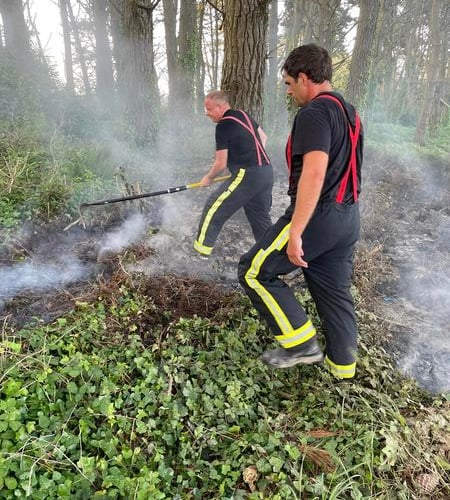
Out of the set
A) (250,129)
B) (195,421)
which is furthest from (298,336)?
(250,129)

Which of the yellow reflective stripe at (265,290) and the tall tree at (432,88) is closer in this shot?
the yellow reflective stripe at (265,290)

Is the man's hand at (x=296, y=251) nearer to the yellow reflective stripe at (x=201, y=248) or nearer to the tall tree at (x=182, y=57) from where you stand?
the yellow reflective stripe at (x=201, y=248)

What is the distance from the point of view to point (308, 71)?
235cm

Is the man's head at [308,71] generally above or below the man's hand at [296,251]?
above

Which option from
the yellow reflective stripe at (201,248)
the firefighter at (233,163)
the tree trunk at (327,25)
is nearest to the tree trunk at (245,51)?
the firefighter at (233,163)

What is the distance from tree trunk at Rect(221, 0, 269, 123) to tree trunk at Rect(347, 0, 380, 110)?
6.35m

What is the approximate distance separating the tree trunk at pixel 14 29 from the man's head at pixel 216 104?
966 centimetres

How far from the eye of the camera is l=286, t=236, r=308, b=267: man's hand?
2.37 m

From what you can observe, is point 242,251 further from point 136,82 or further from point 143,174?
point 136,82

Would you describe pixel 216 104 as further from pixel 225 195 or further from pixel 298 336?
pixel 298 336

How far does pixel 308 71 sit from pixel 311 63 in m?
0.05

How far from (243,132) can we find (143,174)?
317 cm

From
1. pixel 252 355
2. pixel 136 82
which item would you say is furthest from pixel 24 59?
pixel 252 355

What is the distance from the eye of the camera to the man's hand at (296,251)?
7.79ft
